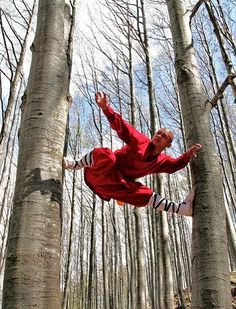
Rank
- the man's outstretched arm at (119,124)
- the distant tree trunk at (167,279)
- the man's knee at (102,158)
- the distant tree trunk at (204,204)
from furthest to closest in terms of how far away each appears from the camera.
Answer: the distant tree trunk at (167,279) → the man's knee at (102,158) → the man's outstretched arm at (119,124) → the distant tree trunk at (204,204)

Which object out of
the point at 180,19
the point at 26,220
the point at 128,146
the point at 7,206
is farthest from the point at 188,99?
the point at 7,206

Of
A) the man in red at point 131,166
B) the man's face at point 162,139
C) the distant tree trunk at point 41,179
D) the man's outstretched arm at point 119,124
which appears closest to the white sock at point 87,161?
the man in red at point 131,166

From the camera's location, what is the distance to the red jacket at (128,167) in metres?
2.62

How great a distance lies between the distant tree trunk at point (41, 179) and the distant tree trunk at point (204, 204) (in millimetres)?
782

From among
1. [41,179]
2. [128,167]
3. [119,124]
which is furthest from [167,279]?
[41,179]

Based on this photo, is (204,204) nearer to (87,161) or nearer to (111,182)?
(111,182)

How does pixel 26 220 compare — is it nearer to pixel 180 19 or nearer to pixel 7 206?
pixel 180 19

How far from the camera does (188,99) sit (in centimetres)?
235

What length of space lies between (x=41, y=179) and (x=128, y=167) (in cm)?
119

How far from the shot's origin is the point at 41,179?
1.67 meters

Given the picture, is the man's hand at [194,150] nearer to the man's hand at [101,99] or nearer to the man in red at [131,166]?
the man in red at [131,166]

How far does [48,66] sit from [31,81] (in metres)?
Result: 0.13

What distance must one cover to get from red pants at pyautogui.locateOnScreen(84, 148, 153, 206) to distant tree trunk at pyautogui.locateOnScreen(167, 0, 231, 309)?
67cm

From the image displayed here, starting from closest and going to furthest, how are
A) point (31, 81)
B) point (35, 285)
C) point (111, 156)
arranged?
point (35, 285), point (31, 81), point (111, 156)
